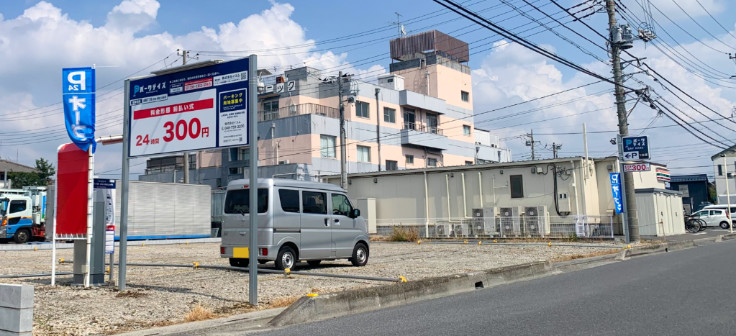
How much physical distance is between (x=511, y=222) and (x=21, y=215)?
24274 mm

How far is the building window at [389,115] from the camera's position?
49.3 meters

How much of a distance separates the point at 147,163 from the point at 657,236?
44.2 metres

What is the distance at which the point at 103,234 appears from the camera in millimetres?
9688

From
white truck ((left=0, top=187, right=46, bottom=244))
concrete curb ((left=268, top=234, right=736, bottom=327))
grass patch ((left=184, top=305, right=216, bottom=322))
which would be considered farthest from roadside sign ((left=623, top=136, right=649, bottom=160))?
white truck ((left=0, top=187, right=46, bottom=244))

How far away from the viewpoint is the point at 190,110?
925cm

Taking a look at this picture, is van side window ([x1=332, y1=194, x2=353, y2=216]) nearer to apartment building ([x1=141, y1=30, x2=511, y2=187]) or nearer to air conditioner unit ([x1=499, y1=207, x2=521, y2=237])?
air conditioner unit ([x1=499, y1=207, x2=521, y2=237])

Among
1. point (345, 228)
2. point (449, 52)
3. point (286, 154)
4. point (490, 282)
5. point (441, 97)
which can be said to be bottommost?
point (490, 282)

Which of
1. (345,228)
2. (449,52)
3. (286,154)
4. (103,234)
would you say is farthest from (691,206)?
(103,234)

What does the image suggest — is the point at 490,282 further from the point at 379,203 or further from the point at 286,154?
the point at 286,154

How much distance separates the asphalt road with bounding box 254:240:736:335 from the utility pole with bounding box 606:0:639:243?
11.3 m

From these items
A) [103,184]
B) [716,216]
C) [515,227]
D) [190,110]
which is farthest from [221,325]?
[716,216]

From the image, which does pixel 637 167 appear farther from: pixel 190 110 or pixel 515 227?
pixel 190 110

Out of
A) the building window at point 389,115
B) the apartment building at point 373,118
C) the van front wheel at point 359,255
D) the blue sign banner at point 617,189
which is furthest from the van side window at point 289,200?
the building window at point 389,115

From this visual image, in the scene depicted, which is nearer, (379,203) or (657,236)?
(657,236)
